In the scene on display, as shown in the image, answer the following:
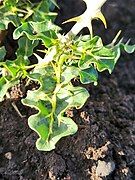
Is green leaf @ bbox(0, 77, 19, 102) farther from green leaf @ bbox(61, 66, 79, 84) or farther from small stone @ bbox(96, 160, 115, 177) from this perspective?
small stone @ bbox(96, 160, 115, 177)

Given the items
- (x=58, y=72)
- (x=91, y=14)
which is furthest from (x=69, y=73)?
(x=91, y=14)

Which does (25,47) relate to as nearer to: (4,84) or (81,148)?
(4,84)

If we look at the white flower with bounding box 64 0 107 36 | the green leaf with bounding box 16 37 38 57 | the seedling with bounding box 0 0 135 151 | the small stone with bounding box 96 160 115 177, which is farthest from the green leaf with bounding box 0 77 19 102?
the small stone with bounding box 96 160 115 177

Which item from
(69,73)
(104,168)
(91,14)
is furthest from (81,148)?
(91,14)

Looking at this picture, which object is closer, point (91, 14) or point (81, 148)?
point (91, 14)

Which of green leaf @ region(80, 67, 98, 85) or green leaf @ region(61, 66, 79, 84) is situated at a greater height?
green leaf @ region(80, 67, 98, 85)

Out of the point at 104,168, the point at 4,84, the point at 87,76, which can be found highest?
the point at 87,76

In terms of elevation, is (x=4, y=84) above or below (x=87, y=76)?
below

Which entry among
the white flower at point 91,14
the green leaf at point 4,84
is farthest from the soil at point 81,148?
the white flower at point 91,14

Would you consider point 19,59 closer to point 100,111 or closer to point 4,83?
point 4,83
